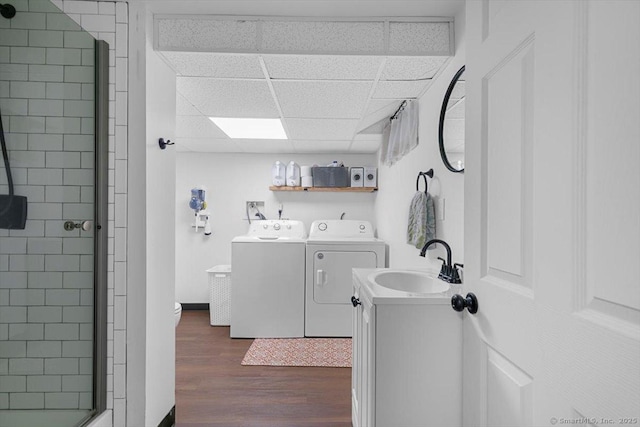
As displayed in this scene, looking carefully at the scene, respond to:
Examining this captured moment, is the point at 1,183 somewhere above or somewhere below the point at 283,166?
below

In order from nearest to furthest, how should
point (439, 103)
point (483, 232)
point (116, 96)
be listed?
point (483, 232), point (116, 96), point (439, 103)

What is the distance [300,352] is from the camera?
2664 mm

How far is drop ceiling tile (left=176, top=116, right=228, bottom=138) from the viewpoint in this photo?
2.58 meters

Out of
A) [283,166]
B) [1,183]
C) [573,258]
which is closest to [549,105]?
[573,258]

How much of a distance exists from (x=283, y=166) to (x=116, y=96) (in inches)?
85.4

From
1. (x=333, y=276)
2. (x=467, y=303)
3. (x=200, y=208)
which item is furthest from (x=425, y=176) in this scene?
(x=200, y=208)

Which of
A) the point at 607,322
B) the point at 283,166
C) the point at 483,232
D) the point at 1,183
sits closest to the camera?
the point at 607,322

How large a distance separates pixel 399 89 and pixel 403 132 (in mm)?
364

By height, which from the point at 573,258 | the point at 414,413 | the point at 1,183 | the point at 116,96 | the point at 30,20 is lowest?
the point at 414,413

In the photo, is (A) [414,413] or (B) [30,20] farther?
(B) [30,20]

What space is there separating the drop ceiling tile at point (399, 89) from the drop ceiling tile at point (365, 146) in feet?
3.75

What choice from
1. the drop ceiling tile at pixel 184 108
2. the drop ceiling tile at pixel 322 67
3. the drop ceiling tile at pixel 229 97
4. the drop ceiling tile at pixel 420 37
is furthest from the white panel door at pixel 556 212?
the drop ceiling tile at pixel 184 108

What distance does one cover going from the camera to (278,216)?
12.3ft

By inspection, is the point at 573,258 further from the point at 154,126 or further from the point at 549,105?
the point at 154,126
